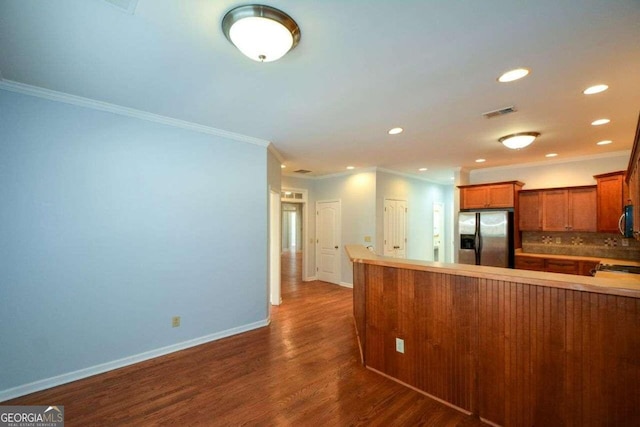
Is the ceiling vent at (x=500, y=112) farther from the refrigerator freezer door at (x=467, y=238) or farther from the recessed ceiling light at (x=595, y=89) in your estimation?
the refrigerator freezer door at (x=467, y=238)

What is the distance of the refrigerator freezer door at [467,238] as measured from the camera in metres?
5.53

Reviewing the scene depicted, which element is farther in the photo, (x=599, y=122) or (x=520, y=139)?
(x=520, y=139)

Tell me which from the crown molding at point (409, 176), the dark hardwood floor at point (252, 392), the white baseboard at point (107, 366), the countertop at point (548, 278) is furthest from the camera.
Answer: the crown molding at point (409, 176)

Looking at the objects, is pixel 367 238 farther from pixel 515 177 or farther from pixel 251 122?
pixel 251 122

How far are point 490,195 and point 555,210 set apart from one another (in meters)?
1.06

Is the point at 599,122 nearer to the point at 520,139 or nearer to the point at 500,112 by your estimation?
the point at 520,139

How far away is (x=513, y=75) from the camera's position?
2.22 metres

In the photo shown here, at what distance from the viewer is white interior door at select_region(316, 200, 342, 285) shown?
265 inches

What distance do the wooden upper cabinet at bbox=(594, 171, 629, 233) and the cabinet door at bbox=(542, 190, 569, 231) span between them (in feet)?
1.58

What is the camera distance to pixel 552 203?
5051 mm

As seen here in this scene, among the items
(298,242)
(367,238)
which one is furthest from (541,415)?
(298,242)

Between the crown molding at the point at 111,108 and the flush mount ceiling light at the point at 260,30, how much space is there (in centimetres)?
191

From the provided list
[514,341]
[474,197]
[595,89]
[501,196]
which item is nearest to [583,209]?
[501,196]

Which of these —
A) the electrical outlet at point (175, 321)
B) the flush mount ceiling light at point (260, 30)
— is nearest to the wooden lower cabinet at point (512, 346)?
the flush mount ceiling light at point (260, 30)
